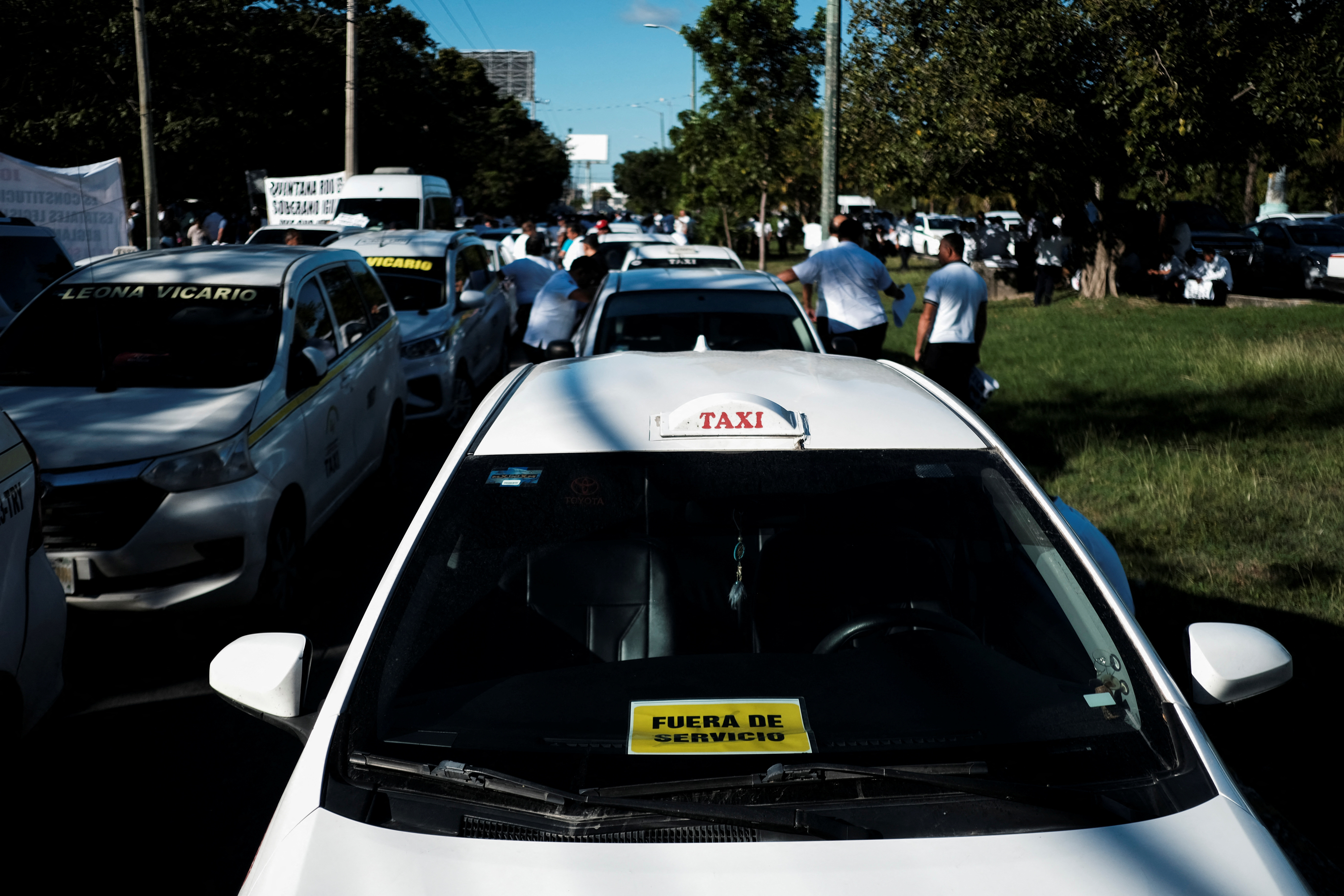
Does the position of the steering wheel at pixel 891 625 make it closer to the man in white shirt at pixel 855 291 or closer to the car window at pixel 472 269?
the man in white shirt at pixel 855 291

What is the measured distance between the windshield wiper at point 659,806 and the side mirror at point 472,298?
899 cm

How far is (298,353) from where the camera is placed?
654 centimetres

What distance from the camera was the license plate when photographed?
5.11 metres

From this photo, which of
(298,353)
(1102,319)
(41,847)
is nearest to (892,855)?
(41,847)

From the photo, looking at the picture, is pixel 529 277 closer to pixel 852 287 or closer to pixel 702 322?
pixel 852 287

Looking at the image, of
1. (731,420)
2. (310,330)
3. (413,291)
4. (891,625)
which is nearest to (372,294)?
(310,330)

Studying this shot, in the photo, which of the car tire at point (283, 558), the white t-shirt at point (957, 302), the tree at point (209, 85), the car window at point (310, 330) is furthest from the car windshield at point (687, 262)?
the tree at point (209, 85)

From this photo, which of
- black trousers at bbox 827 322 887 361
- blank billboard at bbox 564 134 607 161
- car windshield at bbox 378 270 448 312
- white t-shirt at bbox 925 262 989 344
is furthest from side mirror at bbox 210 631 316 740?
blank billboard at bbox 564 134 607 161

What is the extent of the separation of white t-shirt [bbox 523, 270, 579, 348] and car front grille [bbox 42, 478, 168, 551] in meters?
5.41

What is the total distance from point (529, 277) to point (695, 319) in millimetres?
5771

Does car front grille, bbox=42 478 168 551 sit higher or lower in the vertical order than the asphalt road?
higher

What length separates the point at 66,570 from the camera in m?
5.12

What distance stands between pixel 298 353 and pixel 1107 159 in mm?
15358

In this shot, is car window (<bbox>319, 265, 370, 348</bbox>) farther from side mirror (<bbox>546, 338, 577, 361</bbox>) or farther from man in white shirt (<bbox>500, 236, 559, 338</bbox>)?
man in white shirt (<bbox>500, 236, 559, 338</bbox>)
